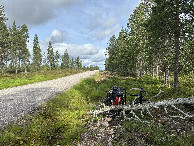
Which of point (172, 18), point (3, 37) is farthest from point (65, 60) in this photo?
point (172, 18)

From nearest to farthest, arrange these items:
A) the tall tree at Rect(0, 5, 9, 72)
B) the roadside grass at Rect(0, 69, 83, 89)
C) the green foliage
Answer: the green foliage → the roadside grass at Rect(0, 69, 83, 89) → the tall tree at Rect(0, 5, 9, 72)

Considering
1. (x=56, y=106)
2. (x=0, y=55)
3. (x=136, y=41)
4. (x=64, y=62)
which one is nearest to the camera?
(x=56, y=106)

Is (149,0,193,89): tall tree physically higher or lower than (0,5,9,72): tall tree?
lower

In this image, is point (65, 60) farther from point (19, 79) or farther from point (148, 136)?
point (148, 136)

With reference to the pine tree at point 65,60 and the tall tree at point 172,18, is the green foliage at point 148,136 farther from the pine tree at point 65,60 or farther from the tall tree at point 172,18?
the pine tree at point 65,60

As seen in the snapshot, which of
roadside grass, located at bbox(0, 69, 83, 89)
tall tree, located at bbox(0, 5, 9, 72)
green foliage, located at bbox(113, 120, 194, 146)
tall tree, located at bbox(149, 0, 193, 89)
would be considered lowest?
green foliage, located at bbox(113, 120, 194, 146)

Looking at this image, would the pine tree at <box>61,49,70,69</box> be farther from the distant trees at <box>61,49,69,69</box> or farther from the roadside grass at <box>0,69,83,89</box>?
the roadside grass at <box>0,69,83,89</box>

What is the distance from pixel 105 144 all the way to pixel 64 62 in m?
104

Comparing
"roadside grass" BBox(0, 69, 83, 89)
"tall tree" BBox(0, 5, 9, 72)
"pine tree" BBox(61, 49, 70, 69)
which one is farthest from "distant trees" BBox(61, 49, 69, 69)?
"roadside grass" BBox(0, 69, 83, 89)

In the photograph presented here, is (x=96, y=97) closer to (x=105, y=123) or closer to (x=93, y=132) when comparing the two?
(x=105, y=123)

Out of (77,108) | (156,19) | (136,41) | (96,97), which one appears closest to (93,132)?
(77,108)

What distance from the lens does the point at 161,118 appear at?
5.36 metres

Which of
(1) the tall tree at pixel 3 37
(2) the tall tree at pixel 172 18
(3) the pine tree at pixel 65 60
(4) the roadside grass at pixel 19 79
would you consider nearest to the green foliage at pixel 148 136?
(2) the tall tree at pixel 172 18

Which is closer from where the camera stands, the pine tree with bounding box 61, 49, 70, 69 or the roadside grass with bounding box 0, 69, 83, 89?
the roadside grass with bounding box 0, 69, 83, 89
